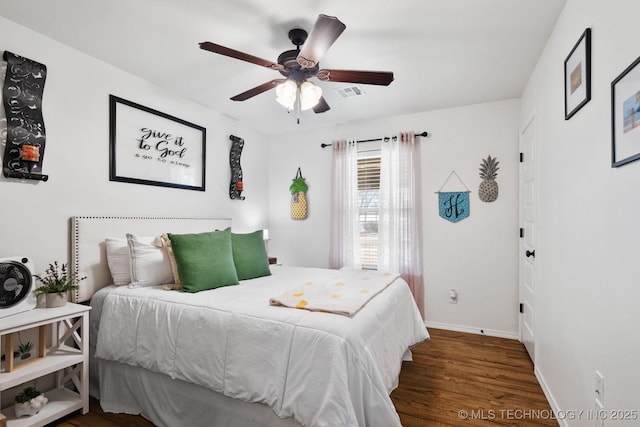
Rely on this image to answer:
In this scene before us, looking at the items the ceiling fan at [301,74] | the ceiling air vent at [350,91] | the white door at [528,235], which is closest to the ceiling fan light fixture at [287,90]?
the ceiling fan at [301,74]

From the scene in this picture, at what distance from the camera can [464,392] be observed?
2.33 metres

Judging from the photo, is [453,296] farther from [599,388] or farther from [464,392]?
[599,388]

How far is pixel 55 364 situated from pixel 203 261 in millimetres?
1035

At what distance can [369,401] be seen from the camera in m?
1.55

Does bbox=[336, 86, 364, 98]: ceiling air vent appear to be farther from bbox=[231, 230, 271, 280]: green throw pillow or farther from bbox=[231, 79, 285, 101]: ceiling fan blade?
bbox=[231, 230, 271, 280]: green throw pillow

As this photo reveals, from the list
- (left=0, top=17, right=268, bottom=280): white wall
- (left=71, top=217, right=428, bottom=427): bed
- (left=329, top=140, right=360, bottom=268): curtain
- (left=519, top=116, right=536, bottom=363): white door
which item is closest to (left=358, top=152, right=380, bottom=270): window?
(left=329, top=140, right=360, bottom=268): curtain

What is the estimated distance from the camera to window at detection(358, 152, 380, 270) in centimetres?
409

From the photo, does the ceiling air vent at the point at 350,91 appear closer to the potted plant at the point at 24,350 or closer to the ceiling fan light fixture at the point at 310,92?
the ceiling fan light fixture at the point at 310,92

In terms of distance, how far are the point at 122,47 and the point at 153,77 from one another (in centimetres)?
49

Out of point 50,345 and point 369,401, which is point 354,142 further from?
point 50,345

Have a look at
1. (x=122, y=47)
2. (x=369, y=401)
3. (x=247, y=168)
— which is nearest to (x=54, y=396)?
(x=369, y=401)

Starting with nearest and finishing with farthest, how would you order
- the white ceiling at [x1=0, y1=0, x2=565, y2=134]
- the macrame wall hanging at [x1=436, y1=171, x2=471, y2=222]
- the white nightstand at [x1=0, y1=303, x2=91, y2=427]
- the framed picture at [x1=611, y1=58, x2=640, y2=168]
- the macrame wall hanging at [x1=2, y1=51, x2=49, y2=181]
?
the framed picture at [x1=611, y1=58, x2=640, y2=168]
the white nightstand at [x1=0, y1=303, x2=91, y2=427]
the white ceiling at [x1=0, y1=0, x2=565, y2=134]
the macrame wall hanging at [x1=2, y1=51, x2=49, y2=181]
the macrame wall hanging at [x1=436, y1=171, x2=471, y2=222]

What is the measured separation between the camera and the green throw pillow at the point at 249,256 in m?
2.85

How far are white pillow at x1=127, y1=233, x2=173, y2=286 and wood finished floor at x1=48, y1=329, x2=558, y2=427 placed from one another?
889 millimetres
